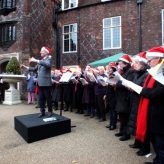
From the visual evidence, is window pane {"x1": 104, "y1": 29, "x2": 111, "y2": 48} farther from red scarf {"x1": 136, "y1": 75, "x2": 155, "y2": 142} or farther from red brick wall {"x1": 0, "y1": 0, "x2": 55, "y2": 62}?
red scarf {"x1": 136, "y1": 75, "x2": 155, "y2": 142}

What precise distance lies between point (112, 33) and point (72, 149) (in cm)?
1211

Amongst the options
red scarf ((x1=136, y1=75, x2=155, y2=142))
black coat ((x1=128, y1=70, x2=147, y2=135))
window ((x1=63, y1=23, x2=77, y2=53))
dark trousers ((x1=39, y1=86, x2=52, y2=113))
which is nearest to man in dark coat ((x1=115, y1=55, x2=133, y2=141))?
black coat ((x1=128, y1=70, x2=147, y2=135))

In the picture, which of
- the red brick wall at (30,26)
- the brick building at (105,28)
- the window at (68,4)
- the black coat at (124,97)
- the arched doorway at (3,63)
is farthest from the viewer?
the window at (68,4)

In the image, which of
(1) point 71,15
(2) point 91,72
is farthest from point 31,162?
(1) point 71,15

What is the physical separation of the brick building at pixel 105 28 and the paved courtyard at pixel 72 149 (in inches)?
376

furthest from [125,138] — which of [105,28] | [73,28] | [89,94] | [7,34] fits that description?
[7,34]

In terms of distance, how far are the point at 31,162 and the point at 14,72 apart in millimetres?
9747

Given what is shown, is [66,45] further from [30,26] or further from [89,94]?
[89,94]

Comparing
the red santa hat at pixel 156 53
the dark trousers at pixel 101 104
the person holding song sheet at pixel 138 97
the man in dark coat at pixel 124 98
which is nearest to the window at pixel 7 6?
the dark trousers at pixel 101 104

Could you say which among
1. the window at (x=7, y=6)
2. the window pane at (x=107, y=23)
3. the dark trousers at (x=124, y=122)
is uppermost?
the window at (x=7, y=6)

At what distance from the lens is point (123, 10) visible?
15.3 metres

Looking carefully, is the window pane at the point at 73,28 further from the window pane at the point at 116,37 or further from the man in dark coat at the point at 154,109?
the man in dark coat at the point at 154,109

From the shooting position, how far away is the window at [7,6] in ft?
55.3

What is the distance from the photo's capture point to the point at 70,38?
17.8 meters
